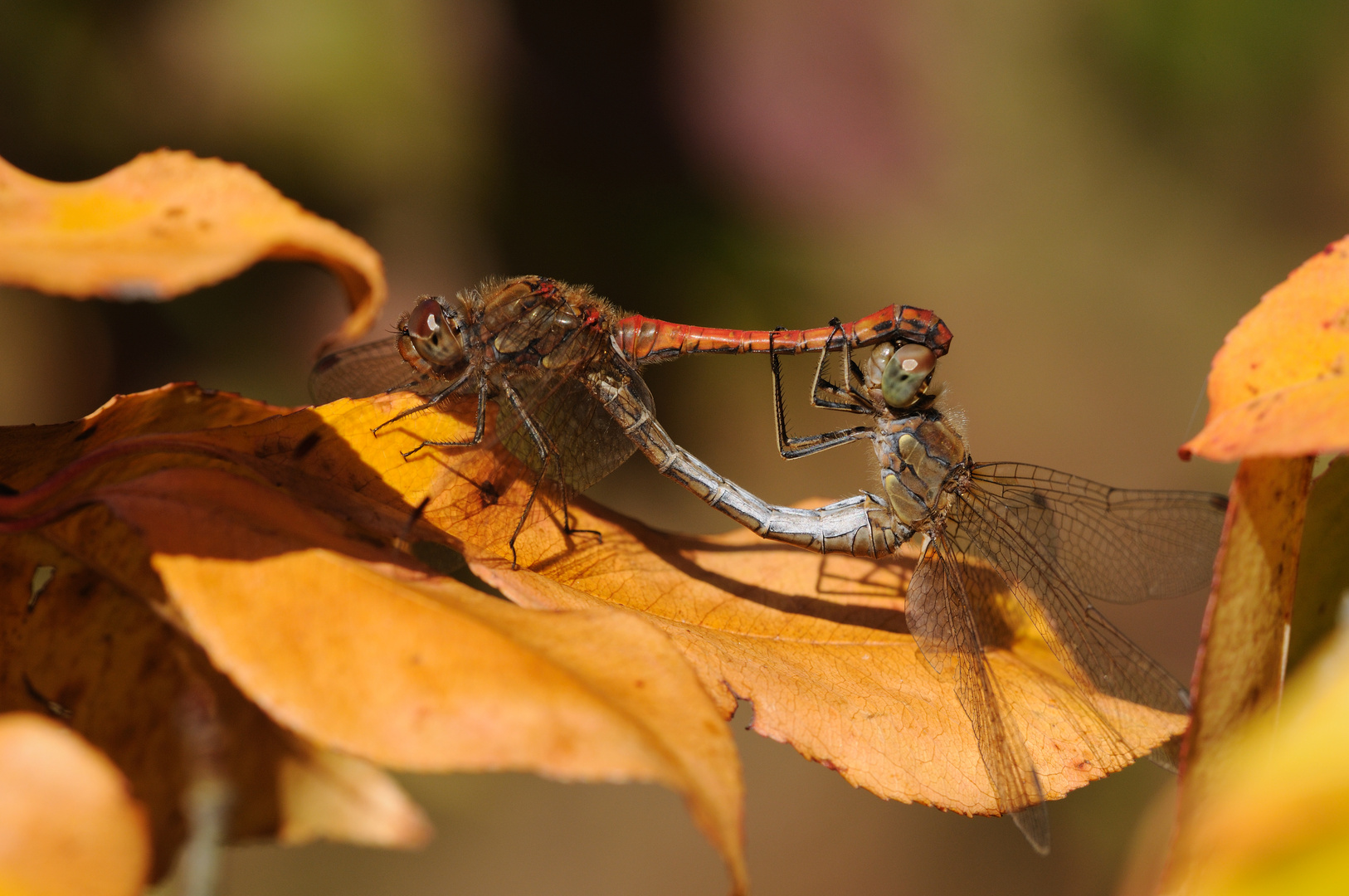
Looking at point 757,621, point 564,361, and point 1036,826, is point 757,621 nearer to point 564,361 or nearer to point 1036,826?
point 1036,826

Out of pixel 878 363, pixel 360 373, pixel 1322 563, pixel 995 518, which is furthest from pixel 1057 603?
pixel 360 373

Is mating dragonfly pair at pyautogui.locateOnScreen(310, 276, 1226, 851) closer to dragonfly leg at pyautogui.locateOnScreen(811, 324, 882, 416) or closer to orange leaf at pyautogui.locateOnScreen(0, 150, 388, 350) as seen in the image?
dragonfly leg at pyautogui.locateOnScreen(811, 324, 882, 416)

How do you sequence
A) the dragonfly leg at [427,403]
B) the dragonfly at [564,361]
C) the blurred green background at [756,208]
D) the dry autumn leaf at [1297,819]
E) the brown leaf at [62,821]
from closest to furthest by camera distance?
the dry autumn leaf at [1297,819]
the brown leaf at [62,821]
the dragonfly leg at [427,403]
the dragonfly at [564,361]
the blurred green background at [756,208]

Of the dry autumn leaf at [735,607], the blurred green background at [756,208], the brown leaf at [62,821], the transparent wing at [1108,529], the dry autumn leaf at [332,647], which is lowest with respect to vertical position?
the brown leaf at [62,821]

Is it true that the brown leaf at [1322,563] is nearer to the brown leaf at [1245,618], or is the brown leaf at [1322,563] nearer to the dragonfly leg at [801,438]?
the brown leaf at [1245,618]

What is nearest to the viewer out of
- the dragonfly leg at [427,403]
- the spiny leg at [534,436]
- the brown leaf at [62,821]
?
the brown leaf at [62,821]

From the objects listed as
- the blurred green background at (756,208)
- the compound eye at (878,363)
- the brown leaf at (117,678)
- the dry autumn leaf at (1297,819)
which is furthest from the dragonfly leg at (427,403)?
the blurred green background at (756,208)
